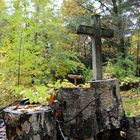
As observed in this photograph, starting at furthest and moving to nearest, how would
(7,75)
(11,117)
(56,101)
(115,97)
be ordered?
1. (7,75)
2. (115,97)
3. (56,101)
4. (11,117)

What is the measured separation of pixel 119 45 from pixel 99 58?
19.3 ft

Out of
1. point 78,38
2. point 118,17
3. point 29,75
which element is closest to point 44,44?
point 29,75

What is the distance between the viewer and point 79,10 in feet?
45.3

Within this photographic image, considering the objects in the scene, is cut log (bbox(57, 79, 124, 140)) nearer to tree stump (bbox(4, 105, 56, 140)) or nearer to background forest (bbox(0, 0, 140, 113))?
tree stump (bbox(4, 105, 56, 140))

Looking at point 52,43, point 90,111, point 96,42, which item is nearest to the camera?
point 90,111

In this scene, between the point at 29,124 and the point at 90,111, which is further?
the point at 90,111

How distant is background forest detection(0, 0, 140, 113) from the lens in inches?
269

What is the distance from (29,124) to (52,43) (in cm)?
734

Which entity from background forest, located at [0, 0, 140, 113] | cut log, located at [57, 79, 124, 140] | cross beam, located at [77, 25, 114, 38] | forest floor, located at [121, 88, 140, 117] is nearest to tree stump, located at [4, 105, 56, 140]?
cut log, located at [57, 79, 124, 140]

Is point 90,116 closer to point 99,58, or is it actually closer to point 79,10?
point 99,58

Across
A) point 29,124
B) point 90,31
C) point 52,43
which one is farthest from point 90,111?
point 52,43

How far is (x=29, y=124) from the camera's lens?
108 inches

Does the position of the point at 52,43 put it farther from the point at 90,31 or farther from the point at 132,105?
the point at 132,105

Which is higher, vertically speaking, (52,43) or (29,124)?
(52,43)
